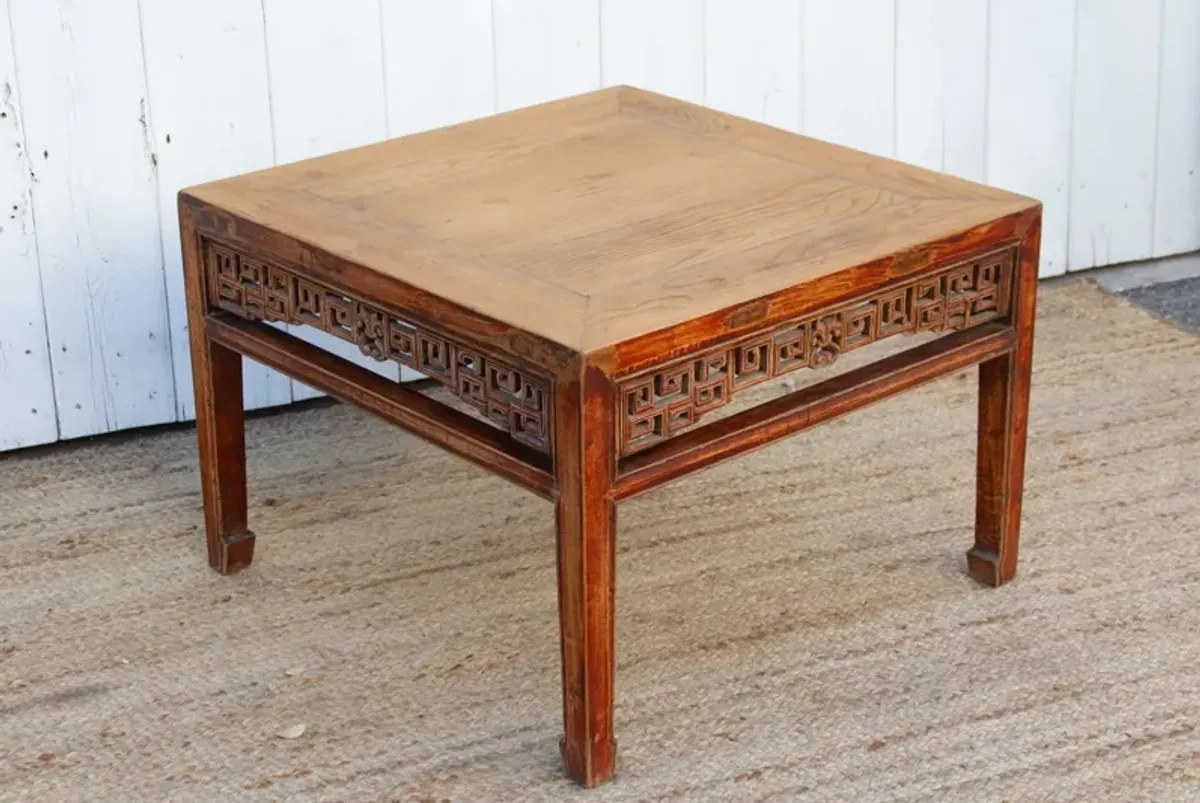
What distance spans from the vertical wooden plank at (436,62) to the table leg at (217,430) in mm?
524

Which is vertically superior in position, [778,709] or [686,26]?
[686,26]

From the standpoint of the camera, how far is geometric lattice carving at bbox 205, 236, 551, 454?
1.46 metres

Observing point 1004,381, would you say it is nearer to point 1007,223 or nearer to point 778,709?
point 1007,223

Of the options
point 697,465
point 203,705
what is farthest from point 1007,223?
point 203,705

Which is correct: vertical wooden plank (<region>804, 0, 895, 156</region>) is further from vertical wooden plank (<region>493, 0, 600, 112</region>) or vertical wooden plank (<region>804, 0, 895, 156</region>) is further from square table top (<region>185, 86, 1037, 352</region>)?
square table top (<region>185, 86, 1037, 352</region>)

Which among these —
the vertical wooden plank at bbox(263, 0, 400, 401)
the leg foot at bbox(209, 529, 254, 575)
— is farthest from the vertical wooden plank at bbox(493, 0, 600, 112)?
the leg foot at bbox(209, 529, 254, 575)

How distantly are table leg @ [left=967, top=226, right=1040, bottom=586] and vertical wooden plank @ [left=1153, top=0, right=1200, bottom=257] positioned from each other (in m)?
1.05

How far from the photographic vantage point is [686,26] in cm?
235

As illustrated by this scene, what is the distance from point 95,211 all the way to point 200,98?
172mm

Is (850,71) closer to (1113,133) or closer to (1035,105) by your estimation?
(1035,105)

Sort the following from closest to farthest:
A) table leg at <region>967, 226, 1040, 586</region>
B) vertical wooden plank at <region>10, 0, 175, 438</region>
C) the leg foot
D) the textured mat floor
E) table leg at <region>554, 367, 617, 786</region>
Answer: table leg at <region>554, 367, 617, 786</region> → the textured mat floor → table leg at <region>967, 226, 1040, 586</region> → the leg foot → vertical wooden plank at <region>10, 0, 175, 438</region>

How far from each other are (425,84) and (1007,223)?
2.72ft

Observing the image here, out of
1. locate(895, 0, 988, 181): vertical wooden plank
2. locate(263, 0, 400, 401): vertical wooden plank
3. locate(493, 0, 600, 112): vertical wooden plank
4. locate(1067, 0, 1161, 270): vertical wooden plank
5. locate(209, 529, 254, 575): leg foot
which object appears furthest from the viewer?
locate(1067, 0, 1161, 270): vertical wooden plank

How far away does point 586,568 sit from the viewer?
1.44m
